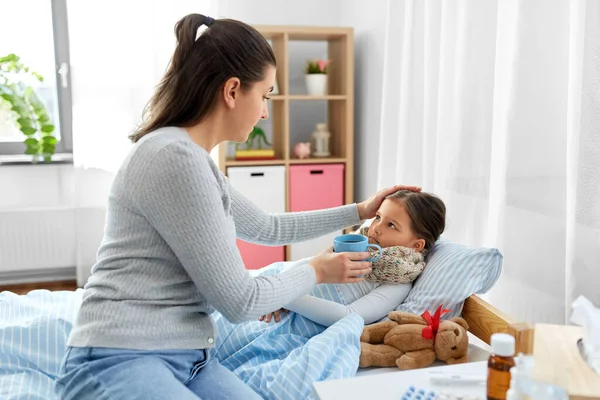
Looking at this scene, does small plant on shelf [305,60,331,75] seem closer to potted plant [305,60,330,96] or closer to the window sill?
potted plant [305,60,330,96]

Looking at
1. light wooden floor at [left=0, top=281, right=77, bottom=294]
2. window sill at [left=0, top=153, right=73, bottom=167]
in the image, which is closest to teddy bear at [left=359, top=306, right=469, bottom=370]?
light wooden floor at [left=0, top=281, right=77, bottom=294]

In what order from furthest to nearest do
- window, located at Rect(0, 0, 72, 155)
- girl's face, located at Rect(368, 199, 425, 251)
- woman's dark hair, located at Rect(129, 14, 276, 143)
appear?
window, located at Rect(0, 0, 72, 155)
girl's face, located at Rect(368, 199, 425, 251)
woman's dark hair, located at Rect(129, 14, 276, 143)

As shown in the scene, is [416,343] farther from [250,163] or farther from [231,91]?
[250,163]

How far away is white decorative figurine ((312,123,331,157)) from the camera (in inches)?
151

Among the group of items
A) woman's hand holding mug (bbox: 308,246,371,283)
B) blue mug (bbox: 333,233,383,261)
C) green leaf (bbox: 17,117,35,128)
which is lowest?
woman's hand holding mug (bbox: 308,246,371,283)

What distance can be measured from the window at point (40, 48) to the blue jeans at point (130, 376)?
3000 millimetres

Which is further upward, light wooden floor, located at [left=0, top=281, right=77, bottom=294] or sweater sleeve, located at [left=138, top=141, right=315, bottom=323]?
→ sweater sleeve, located at [left=138, top=141, right=315, bottom=323]

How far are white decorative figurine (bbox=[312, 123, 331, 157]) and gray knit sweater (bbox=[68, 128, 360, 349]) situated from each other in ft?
8.25

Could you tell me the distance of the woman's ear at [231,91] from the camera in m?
1.34

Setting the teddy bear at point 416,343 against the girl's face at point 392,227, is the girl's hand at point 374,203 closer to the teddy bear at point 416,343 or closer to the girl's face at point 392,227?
the girl's face at point 392,227

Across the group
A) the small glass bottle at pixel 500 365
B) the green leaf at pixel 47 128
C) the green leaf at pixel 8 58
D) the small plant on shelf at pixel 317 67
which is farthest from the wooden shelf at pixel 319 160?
the small glass bottle at pixel 500 365

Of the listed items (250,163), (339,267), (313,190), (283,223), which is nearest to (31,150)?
(250,163)

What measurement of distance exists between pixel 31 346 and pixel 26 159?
8.44ft

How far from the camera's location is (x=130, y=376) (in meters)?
1.19
